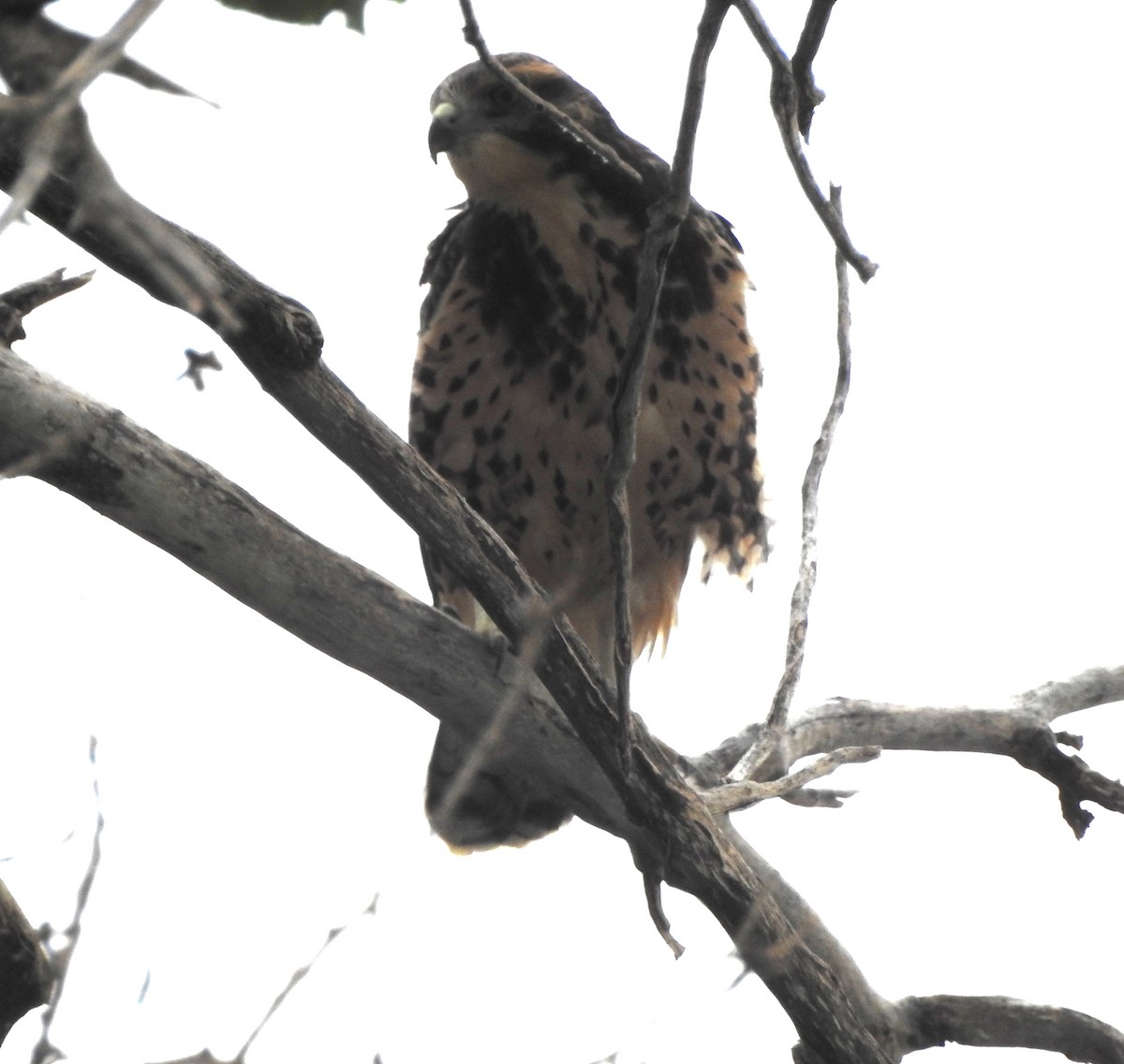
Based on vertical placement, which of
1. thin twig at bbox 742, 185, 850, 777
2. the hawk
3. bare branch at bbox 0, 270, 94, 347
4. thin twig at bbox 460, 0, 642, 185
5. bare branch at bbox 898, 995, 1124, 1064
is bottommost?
bare branch at bbox 898, 995, 1124, 1064

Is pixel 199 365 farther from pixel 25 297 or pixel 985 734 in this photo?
pixel 985 734

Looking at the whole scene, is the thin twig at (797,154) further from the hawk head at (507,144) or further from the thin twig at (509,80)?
the hawk head at (507,144)

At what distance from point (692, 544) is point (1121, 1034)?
2.01 meters

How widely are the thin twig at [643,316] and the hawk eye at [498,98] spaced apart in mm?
2050

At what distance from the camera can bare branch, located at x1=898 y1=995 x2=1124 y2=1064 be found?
3594mm

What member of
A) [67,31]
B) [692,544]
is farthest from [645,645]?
[67,31]

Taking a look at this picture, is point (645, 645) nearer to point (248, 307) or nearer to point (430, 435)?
point (430, 435)

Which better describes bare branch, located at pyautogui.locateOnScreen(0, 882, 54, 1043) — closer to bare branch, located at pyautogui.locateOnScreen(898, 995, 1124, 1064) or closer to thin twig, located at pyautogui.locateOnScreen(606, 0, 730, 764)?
thin twig, located at pyautogui.locateOnScreen(606, 0, 730, 764)

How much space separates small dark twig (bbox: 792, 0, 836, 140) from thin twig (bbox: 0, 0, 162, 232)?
1610 mm

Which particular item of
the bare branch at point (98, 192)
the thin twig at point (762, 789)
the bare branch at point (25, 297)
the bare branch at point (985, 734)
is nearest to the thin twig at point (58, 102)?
the bare branch at point (98, 192)

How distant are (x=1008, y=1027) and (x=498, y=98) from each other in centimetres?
298

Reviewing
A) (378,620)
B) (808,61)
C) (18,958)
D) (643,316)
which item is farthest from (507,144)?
(18,958)

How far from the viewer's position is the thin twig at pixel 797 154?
8.21 ft

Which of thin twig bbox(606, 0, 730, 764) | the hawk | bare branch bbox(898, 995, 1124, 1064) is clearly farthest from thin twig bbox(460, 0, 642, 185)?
bare branch bbox(898, 995, 1124, 1064)
